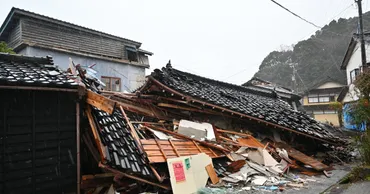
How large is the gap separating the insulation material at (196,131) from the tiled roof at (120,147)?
258 centimetres

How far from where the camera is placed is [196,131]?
8.88 m

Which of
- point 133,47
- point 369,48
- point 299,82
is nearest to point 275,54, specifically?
point 299,82

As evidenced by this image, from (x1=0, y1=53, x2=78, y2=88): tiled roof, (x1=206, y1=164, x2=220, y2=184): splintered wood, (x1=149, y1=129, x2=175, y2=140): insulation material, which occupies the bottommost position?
(x1=206, y1=164, x2=220, y2=184): splintered wood

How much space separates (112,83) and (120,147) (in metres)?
14.4

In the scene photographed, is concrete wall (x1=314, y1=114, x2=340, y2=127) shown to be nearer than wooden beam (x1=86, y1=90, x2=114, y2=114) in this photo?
No

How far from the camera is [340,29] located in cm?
4550

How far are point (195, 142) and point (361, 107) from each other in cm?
559

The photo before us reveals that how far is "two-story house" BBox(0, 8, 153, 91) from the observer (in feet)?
50.7

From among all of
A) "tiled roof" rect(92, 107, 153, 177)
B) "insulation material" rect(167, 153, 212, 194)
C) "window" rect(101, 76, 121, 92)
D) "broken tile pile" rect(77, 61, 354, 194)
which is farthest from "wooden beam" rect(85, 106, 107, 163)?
"window" rect(101, 76, 121, 92)

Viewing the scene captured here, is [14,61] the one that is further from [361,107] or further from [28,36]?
[28,36]

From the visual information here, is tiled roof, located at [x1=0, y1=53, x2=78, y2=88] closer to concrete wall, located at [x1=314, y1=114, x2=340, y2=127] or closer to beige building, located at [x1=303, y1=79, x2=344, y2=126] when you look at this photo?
concrete wall, located at [x1=314, y1=114, x2=340, y2=127]

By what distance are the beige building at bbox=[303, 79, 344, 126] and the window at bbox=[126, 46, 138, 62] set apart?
93.0 feet

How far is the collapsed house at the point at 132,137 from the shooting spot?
4824 mm

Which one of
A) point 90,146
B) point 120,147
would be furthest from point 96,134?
point 120,147
